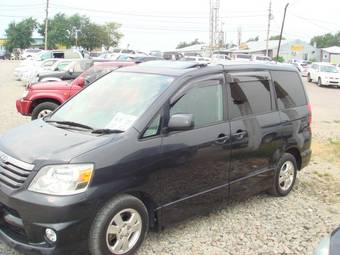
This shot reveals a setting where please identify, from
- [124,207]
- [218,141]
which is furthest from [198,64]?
[124,207]

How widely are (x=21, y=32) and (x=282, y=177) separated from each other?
98.1 meters

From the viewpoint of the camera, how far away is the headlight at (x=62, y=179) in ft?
11.7

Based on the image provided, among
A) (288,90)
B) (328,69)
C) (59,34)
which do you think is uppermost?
(59,34)

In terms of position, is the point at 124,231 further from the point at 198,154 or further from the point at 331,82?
the point at 331,82

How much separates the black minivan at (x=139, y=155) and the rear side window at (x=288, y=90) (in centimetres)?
4

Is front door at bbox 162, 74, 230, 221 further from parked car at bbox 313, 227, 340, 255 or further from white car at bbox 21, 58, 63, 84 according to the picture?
white car at bbox 21, 58, 63, 84

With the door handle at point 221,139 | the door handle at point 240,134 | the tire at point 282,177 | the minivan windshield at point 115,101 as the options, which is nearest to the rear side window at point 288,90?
the tire at point 282,177

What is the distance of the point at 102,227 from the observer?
12.1 feet

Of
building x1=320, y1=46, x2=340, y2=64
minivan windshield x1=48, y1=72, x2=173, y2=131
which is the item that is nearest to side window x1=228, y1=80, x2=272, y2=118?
minivan windshield x1=48, y1=72, x2=173, y2=131

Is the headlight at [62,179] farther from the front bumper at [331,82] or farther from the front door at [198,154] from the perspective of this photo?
the front bumper at [331,82]

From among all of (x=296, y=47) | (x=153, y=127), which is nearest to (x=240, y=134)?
(x=153, y=127)

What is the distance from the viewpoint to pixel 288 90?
5.97 m

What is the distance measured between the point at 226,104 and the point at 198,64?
548 mm

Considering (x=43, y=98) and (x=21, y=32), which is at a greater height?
(x=21, y=32)
